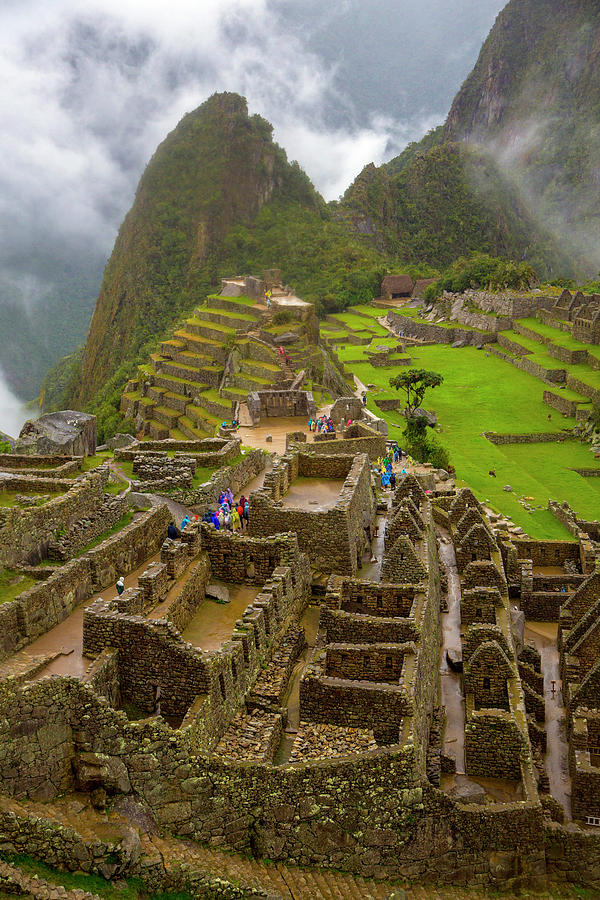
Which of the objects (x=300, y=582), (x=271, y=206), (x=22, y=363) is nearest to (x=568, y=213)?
(x=271, y=206)

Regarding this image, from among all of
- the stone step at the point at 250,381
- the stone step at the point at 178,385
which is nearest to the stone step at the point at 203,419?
the stone step at the point at 178,385

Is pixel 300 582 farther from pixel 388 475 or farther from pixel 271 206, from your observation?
pixel 271 206

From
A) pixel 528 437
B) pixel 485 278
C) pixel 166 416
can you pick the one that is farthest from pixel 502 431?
pixel 485 278

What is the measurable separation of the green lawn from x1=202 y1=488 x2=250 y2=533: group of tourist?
16.9 metres

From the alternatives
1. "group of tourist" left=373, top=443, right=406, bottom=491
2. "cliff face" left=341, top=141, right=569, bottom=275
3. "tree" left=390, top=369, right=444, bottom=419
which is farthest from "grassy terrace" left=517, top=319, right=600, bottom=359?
"cliff face" left=341, top=141, right=569, bottom=275

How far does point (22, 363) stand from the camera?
91312mm

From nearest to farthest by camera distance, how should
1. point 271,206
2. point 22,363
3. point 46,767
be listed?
point 46,767 → point 22,363 → point 271,206

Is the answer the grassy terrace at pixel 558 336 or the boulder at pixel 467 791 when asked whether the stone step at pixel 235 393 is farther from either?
the boulder at pixel 467 791

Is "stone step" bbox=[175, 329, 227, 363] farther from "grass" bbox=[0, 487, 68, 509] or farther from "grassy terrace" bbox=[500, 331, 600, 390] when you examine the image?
"grass" bbox=[0, 487, 68, 509]

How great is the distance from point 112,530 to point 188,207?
376 feet

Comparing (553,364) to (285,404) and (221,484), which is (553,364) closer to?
(285,404)

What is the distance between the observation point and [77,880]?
33.8 ft

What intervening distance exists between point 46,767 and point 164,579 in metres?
3.77

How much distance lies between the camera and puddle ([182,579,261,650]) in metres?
13.9
